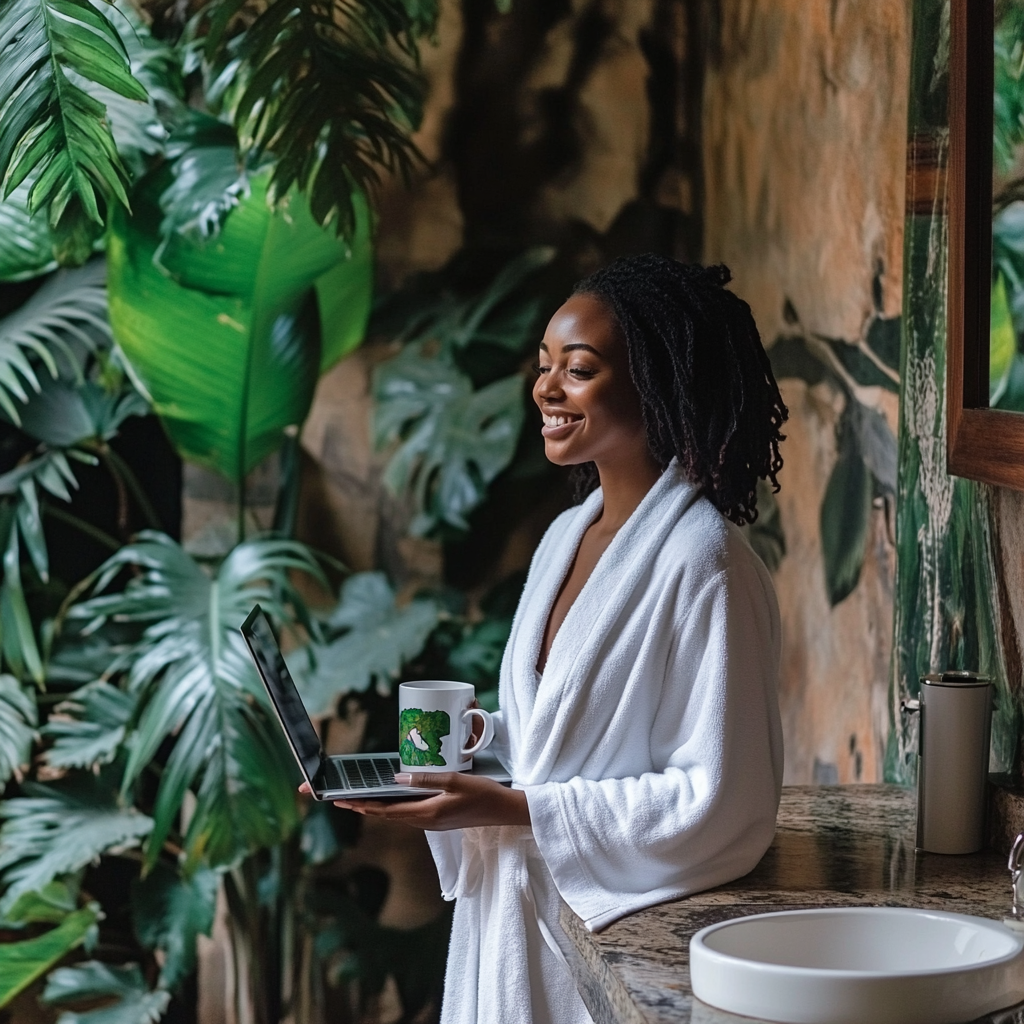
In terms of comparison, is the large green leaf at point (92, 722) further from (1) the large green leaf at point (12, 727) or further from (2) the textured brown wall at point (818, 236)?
(2) the textured brown wall at point (818, 236)

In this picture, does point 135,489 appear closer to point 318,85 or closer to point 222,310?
point 222,310

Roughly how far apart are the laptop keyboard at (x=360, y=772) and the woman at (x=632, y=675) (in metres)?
0.06

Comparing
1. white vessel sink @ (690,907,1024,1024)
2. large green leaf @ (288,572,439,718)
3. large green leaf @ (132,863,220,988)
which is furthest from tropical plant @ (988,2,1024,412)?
large green leaf @ (132,863,220,988)

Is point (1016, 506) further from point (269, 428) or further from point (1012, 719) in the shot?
point (269, 428)

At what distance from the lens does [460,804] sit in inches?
51.1

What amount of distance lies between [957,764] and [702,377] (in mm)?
465

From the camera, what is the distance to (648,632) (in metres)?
1.31

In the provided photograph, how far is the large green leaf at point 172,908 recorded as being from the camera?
265 cm

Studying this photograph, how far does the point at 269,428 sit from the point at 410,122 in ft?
2.12

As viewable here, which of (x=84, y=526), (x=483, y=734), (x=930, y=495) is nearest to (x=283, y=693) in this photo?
(x=483, y=734)

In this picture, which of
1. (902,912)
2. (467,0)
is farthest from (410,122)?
(902,912)

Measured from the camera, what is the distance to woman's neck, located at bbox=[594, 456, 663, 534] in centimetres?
146

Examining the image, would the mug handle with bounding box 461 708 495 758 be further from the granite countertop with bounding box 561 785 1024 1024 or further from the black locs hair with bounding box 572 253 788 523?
the black locs hair with bounding box 572 253 788 523

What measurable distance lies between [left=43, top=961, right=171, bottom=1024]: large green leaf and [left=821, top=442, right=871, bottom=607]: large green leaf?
154 centimetres
